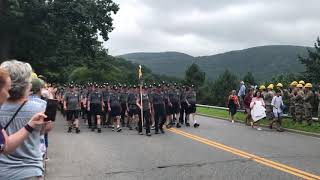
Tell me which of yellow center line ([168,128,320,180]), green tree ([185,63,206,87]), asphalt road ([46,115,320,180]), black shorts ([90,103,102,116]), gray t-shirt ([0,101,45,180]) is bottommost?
asphalt road ([46,115,320,180])

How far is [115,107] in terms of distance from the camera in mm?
22859

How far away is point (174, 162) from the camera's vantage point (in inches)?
495

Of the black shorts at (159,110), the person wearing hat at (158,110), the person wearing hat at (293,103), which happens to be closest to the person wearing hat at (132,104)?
the person wearing hat at (158,110)

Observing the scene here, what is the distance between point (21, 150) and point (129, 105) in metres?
18.3

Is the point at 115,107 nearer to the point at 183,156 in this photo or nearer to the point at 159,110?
the point at 159,110

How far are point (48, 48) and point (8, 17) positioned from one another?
534 cm

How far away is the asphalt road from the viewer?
1104 cm

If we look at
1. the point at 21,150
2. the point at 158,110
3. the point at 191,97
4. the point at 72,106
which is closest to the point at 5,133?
the point at 21,150

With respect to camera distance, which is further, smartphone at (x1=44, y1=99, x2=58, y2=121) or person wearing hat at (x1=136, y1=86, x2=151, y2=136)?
person wearing hat at (x1=136, y1=86, x2=151, y2=136)

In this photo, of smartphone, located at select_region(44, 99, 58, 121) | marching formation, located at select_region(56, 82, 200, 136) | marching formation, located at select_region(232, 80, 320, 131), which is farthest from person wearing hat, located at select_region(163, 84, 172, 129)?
smartphone, located at select_region(44, 99, 58, 121)

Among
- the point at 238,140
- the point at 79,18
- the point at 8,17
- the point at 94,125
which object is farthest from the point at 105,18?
the point at 238,140

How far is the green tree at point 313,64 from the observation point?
53931mm

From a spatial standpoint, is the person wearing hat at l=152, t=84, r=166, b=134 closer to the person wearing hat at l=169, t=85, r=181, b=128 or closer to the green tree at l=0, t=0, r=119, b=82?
the person wearing hat at l=169, t=85, r=181, b=128

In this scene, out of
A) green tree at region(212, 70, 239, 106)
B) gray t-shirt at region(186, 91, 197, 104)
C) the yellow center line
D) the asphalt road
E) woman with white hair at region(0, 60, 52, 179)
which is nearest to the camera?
woman with white hair at region(0, 60, 52, 179)
